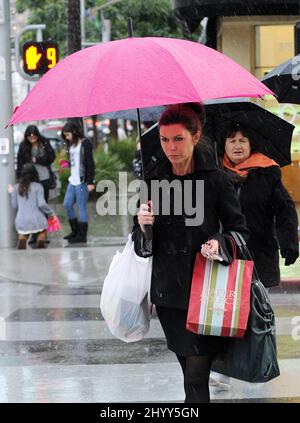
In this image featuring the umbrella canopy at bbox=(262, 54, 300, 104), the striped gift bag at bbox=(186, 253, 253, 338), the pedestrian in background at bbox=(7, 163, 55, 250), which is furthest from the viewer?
the pedestrian in background at bbox=(7, 163, 55, 250)

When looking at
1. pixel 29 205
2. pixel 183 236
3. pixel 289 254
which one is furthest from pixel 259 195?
pixel 29 205

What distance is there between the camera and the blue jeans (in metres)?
13.5

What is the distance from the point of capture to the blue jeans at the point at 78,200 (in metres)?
13.5

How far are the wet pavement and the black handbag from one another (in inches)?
50.2

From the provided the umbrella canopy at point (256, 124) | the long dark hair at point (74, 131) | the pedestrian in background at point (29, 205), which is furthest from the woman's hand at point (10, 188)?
the umbrella canopy at point (256, 124)

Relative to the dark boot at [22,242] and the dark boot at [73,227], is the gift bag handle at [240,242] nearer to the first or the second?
the dark boot at [22,242]

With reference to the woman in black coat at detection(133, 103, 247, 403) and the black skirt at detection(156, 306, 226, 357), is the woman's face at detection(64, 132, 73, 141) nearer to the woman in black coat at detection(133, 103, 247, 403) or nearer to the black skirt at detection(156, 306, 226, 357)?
the woman in black coat at detection(133, 103, 247, 403)

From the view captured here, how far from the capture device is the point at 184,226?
14.8 ft

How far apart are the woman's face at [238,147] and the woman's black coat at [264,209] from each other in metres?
0.11

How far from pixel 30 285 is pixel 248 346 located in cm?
635

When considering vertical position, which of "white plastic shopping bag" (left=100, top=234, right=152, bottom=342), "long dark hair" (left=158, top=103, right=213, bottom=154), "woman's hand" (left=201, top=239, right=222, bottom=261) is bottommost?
"white plastic shopping bag" (left=100, top=234, right=152, bottom=342)

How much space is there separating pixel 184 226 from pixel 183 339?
55cm

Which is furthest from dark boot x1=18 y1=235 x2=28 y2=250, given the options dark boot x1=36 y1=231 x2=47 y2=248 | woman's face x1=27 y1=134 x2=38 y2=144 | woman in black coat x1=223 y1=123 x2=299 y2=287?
woman in black coat x1=223 y1=123 x2=299 y2=287
